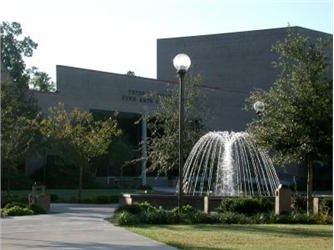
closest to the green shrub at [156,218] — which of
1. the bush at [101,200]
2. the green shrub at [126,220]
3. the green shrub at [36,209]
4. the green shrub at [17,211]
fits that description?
the green shrub at [126,220]

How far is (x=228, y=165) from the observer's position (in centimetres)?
2936

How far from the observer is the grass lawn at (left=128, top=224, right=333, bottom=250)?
12.2 metres

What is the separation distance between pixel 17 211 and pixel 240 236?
9.26m

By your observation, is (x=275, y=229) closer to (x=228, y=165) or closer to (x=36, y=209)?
(x=36, y=209)

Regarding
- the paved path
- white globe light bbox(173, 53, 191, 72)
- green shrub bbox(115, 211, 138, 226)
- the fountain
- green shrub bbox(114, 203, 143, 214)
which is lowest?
the paved path

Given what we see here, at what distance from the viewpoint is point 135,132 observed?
59.1 metres

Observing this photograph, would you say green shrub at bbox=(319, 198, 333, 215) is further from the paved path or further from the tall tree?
the tall tree

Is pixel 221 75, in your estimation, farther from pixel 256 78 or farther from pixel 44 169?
pixel 44 169

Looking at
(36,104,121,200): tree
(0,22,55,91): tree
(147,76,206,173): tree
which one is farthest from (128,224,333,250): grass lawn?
(0,22,55,91): tree

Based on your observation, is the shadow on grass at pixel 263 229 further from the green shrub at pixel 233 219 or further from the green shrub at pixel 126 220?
the green shrub at pixel 233 219

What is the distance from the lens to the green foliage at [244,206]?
65.1 feet

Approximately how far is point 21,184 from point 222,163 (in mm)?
18370

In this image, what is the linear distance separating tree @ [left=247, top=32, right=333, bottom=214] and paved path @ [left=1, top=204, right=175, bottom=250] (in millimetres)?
5739

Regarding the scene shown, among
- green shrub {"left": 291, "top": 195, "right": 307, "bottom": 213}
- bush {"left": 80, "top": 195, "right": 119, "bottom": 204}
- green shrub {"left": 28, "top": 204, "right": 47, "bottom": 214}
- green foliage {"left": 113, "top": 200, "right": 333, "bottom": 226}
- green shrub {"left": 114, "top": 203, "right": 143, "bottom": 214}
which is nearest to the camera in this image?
green foliage {"left": 113, "top": 200, "right": 333, "bottom": 226}
